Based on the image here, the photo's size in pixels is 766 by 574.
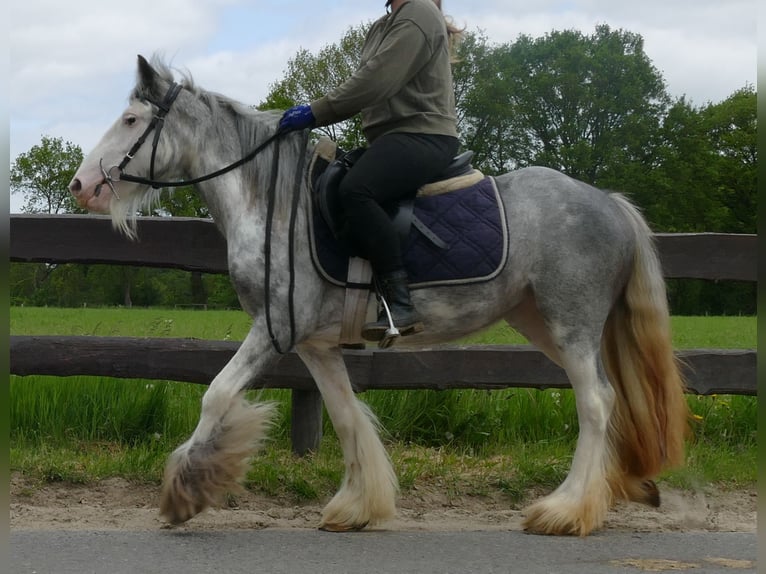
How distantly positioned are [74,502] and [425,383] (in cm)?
222

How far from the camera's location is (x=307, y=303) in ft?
16.1

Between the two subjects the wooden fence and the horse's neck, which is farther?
the wooden fence

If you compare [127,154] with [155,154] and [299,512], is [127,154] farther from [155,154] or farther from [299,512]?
[299,512]

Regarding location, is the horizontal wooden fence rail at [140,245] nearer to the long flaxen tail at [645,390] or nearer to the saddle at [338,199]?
the long flaxen tail at [645,390]

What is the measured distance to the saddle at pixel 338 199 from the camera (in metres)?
4.96

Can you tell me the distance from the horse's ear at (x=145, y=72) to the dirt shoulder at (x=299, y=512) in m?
2.31

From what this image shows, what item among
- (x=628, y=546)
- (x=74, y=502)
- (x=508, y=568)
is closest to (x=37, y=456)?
(x=74, y=502)

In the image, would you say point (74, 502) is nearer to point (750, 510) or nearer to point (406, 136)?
point (406, 136)

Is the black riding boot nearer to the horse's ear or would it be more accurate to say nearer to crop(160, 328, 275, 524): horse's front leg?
crop(160, 328, 275, 524): horse's front leg

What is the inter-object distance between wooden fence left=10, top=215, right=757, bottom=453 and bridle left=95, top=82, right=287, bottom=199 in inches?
39.6

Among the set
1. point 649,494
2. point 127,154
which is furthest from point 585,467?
point 127,154

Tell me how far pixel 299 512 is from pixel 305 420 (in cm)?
91

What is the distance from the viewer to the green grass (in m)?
5.80

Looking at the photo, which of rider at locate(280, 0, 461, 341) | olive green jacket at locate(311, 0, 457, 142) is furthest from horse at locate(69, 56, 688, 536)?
olive green jacket at locate(311, 0, 457, 142)
